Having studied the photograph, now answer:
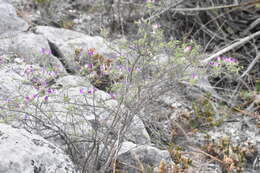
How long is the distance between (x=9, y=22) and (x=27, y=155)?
3258 mm

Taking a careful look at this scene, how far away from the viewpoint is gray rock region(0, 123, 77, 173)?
1.90 meters

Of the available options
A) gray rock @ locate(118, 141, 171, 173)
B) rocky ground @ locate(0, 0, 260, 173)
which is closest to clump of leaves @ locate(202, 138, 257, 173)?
rocky ground @ locate(0, 0, 260, 173)

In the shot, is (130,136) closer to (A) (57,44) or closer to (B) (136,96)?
(B) (136,96)

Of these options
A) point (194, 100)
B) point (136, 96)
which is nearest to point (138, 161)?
point (136, 96)

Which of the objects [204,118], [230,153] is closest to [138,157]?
[230,153]

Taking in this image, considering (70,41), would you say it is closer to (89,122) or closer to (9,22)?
(9,22)

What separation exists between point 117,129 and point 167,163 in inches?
25.5

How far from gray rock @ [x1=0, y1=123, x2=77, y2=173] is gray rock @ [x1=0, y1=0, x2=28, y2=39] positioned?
9.10 ft

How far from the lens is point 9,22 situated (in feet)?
15.6

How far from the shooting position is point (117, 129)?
2658 millimetres

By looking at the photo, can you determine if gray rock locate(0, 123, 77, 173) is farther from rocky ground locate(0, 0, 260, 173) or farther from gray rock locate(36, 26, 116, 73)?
gray rock locate(36, 26, 116, 73)

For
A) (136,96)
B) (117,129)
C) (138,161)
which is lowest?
(138,161)

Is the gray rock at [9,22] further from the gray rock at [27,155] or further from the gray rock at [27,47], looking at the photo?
the gray rock at [27,155]

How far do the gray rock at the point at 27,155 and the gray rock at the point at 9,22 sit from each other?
2.77 metres
